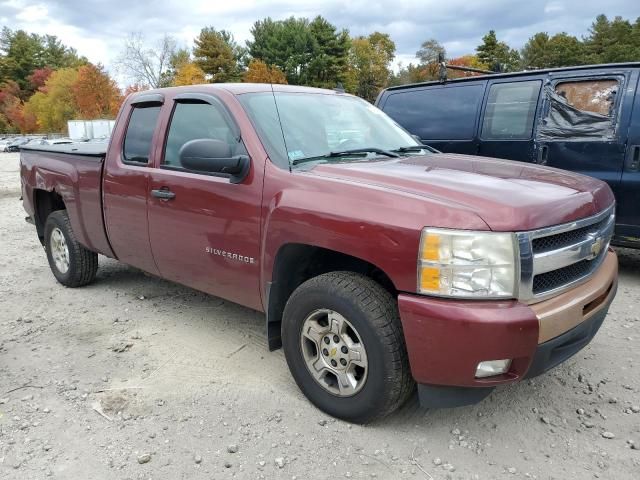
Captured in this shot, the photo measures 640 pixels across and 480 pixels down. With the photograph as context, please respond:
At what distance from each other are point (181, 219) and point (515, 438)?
2.40m

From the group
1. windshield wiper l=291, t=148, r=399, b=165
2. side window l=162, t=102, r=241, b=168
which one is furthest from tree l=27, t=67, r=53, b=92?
windshield wiper l=291, t=148, r=399, b=165

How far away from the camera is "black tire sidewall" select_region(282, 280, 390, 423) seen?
2598 mm

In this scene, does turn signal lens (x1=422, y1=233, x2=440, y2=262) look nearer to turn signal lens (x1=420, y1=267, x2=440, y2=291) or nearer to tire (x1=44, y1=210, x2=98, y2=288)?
turn signal lens (x1=420, y1=267, x2=440, y2=291)

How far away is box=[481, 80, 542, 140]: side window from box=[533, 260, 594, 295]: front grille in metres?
3.14

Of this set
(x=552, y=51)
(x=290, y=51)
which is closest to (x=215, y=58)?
(x=290, y=51)

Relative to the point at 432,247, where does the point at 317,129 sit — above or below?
above

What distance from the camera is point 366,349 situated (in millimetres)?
2629

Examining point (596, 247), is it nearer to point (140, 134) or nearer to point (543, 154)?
point (543, 154)

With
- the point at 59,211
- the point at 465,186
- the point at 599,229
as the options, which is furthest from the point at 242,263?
the point at 59,211

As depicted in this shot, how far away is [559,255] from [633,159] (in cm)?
308

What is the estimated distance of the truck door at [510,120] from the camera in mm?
5586

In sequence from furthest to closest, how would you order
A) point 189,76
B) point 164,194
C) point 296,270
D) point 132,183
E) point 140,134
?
1. point 189,76
2. point 140,134
3. point 132,183
4. point 164,194
5. point 296,270

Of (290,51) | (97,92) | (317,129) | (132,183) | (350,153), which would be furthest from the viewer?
(290,51)

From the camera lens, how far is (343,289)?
2693mm
